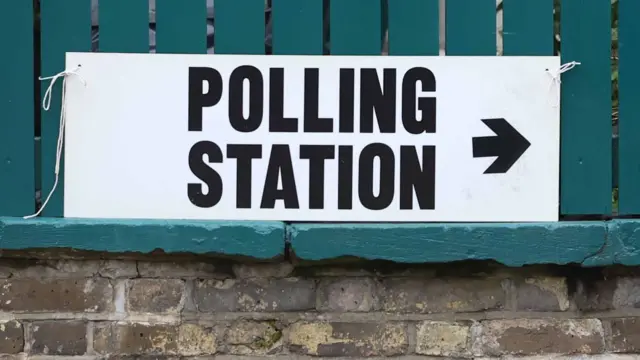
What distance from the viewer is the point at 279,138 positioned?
92.6 inches

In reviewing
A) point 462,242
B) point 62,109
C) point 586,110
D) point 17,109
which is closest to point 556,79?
point 586,110

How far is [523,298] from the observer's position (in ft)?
7.91

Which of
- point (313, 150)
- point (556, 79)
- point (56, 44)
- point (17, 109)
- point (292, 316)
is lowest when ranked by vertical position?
point (292, 316)

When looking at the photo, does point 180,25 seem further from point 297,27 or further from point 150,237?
point 150,237

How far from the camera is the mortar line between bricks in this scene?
7.79 feet

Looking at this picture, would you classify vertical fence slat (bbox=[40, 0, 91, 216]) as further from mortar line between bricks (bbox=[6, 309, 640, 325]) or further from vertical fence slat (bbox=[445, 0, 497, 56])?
vertical fence slat (bbox=[445, 0, 497, 56])

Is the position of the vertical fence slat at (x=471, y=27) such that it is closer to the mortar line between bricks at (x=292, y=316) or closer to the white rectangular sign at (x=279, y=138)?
the white rectangular sign at (x=279, y=138)

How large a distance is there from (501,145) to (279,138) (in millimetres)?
757

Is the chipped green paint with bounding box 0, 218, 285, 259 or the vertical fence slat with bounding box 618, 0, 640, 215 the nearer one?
the chipped green paint with bounding box 0, 218, 285, 259

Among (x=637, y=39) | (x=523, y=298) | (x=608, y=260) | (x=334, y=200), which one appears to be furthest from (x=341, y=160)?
(x=637, y=39)

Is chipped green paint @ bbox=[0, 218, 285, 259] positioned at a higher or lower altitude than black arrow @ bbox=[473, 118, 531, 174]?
lower

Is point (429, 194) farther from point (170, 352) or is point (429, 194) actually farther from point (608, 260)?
point (170, 352)

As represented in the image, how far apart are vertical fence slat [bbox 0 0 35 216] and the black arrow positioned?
4.98ft

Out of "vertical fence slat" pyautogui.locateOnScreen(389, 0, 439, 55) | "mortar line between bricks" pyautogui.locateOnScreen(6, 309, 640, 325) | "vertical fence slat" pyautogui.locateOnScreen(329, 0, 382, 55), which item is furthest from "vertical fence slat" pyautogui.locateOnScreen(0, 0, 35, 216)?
"vertical fence slat" pyautogui.locateOnScreen(389, 0, 439, 55)
